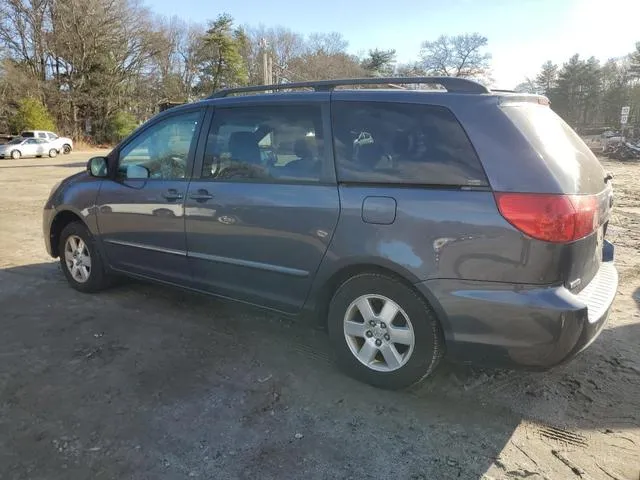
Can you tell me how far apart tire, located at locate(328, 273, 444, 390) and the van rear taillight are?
700mm

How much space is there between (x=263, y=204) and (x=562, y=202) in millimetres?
1844

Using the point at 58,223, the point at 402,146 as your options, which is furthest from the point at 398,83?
the point at 58,223

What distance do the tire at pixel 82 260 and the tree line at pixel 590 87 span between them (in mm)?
65521

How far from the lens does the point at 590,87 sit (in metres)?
67.3

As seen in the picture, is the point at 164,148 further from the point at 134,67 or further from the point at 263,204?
the point at 134,67

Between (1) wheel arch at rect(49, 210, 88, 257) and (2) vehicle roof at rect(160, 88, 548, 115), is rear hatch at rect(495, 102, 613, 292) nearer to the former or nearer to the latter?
(2) vehicle roof at rect(160, 88, 548, 115)

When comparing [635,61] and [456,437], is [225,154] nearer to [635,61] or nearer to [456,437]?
[456,437]

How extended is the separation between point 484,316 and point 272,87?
224cm

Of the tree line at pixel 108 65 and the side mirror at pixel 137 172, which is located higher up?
the tree line at pixel 108 65

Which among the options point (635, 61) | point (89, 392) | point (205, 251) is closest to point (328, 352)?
point (205, 251)

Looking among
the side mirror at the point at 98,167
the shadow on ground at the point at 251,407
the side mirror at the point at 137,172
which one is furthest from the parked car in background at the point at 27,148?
the shadow on ground at the point at 251,407

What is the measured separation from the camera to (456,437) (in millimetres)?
2781

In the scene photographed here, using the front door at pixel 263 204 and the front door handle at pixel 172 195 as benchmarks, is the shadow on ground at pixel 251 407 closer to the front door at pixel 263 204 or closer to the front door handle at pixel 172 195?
the front door at pixel 263 204

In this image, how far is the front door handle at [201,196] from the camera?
3809 millimetres
